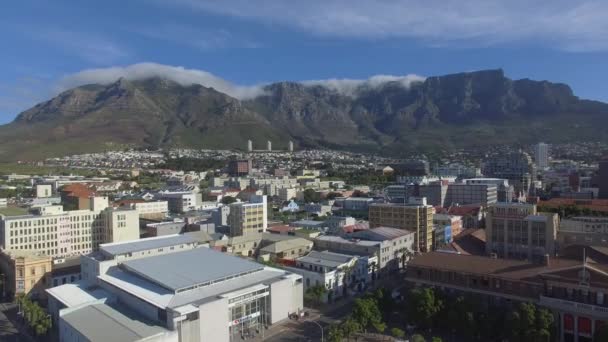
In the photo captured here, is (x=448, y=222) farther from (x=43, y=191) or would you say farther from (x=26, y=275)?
(x=43, y=191)

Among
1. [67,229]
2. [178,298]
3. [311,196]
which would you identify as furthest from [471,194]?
[178,298]

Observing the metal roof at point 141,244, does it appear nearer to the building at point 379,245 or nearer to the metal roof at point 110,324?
the metal roof at point 110,324

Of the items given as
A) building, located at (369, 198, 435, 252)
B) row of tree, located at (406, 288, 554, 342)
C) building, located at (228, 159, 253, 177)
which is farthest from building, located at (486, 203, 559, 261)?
building, located at (228, 159, 253, 177)

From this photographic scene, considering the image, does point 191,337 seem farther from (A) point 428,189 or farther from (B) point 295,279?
(A) point 428,189

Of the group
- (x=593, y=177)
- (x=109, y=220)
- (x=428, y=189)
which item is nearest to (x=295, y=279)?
(x=109, y=220)

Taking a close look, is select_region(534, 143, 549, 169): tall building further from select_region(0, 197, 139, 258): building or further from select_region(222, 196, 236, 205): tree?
select_region(0, 197, 139, 258): building

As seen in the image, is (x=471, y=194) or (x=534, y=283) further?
(x=471, y=194)
